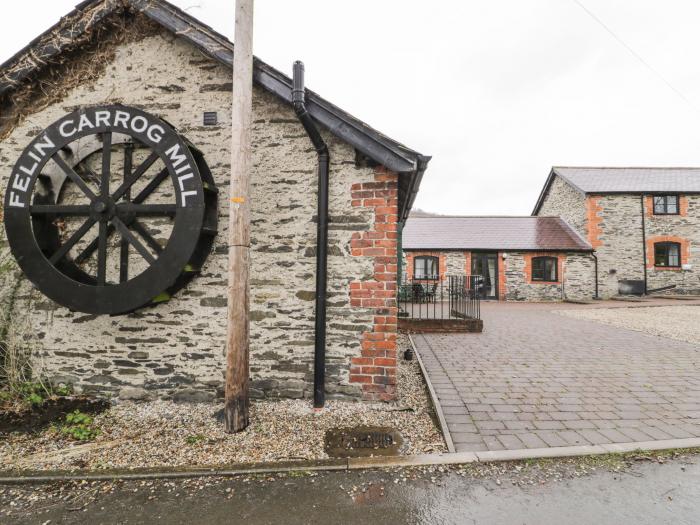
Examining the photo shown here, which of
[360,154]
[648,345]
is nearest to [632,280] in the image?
[648,345]

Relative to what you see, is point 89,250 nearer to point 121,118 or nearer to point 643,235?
point 121,118

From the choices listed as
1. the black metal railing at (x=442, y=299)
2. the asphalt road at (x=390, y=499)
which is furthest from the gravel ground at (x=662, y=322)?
the asphalt road at (x=390, y=499)

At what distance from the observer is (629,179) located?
65.0 ft

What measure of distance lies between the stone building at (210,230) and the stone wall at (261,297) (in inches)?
0.5

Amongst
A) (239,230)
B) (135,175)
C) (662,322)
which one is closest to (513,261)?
(662,322)

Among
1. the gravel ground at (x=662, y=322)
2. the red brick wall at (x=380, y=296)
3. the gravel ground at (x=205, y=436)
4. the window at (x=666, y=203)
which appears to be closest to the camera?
the gravel ground at (x=205, y=436)

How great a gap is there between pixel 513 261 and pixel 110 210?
17.9m

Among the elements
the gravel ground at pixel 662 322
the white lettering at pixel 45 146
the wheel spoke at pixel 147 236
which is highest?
the white lettering at pixel 45 146

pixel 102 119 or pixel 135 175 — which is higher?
pixel 102 119

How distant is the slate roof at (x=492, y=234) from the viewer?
17.8 meters

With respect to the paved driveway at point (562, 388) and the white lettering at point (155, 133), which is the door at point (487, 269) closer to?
the paved driveway at point (562, 388)

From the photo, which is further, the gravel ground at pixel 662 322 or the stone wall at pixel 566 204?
the stone wall at pixel 566 204

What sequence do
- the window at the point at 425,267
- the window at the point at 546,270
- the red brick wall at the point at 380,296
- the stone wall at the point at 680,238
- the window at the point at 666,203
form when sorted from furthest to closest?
1. the window at the point at 666,203
2. the window at the point at 425,267
3. the stone wall at the point at 680,238
4. the window at the point at 546,270
5. the red brick wall at the point at 380,296

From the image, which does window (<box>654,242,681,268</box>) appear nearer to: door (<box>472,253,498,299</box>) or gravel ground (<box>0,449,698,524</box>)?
door (<box>472,253,498,299</box>)
